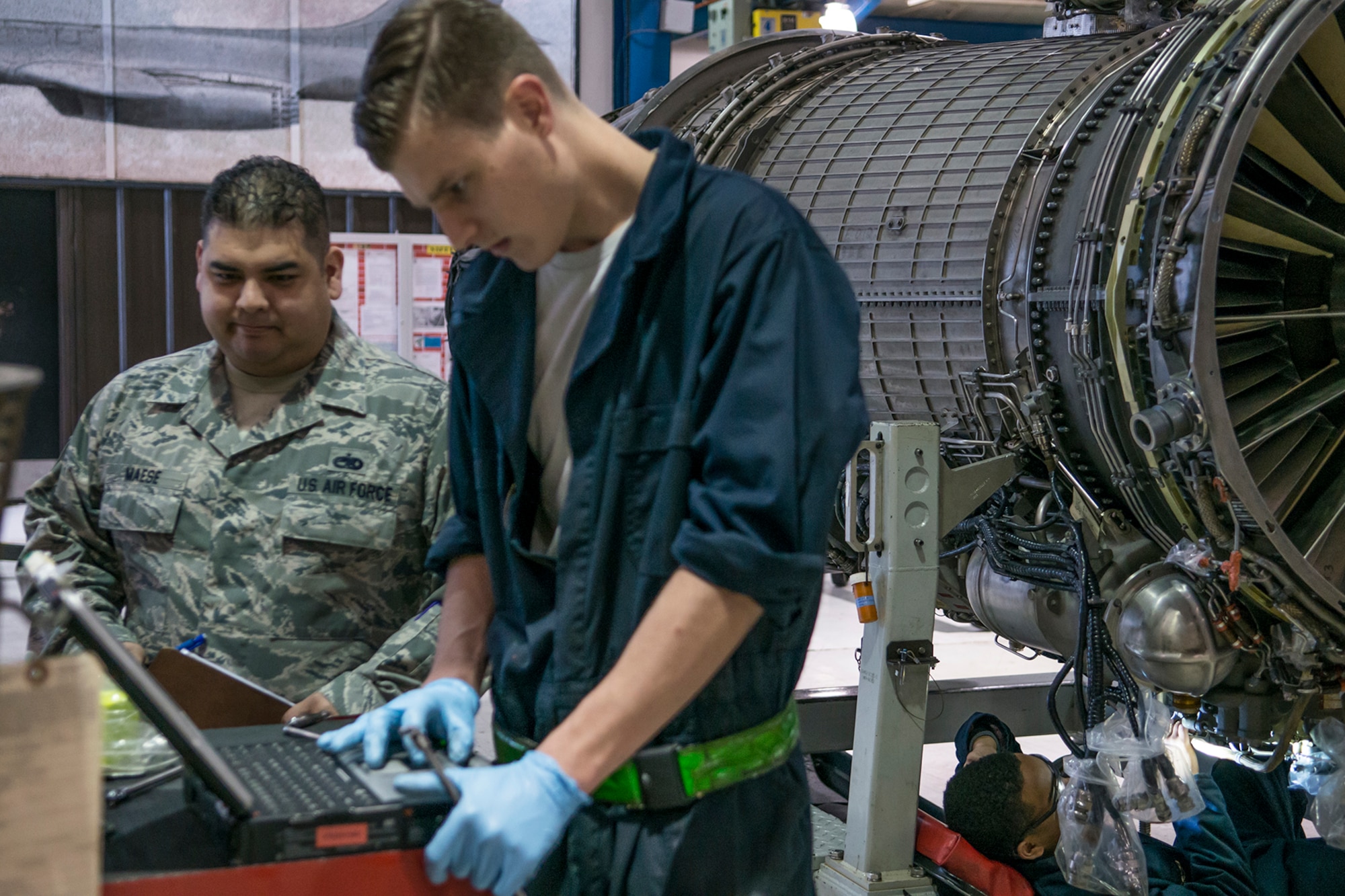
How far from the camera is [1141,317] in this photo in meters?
2.76

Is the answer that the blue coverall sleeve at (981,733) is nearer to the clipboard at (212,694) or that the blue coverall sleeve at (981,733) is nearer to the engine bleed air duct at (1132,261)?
the engine bleed air duct at (1132,261)

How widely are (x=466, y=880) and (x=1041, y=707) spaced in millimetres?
3213

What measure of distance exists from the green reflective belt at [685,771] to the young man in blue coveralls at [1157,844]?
2100mm

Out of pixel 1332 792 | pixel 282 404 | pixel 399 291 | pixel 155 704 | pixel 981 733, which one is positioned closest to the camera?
pixel 155 704

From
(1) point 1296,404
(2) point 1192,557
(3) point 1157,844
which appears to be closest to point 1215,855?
(3) point 1157,844

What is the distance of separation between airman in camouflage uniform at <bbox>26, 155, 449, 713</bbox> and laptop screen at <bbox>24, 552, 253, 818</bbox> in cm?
93

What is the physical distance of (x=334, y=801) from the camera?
1164 millimetres

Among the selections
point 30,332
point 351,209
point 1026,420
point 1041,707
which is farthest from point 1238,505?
point 30,332

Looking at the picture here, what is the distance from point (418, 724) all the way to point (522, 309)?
1.55 feet

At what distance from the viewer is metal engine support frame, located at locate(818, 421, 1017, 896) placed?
10.1ft

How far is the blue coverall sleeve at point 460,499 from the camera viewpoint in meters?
1.62

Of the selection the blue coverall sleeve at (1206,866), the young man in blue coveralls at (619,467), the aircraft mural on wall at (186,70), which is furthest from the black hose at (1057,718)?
the aircraft mural on wall at (186,70)

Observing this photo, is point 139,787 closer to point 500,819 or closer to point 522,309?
point 500,819

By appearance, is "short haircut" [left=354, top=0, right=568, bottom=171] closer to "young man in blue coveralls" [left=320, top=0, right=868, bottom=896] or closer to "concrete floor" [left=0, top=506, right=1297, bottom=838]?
"young man in blue coveralls" [left=320, top=0, right=868, bottom=896]
